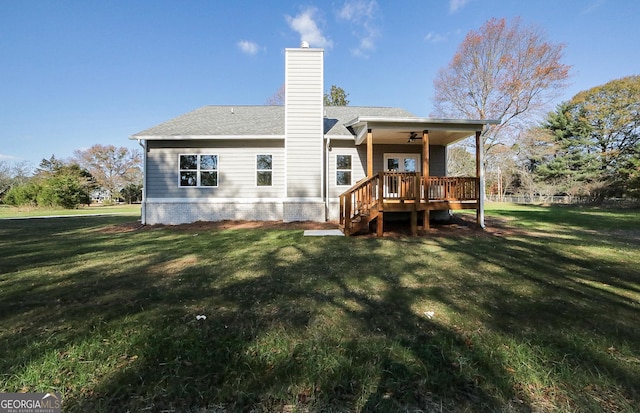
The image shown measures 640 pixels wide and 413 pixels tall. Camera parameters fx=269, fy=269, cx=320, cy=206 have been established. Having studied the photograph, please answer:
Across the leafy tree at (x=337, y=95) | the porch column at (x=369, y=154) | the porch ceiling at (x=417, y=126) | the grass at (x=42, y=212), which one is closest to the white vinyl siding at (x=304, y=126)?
the porch ceiling at (x=417, y=126)

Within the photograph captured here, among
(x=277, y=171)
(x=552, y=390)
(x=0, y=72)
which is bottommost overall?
(x=552, y=390)

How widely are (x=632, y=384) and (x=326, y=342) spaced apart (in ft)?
7.61

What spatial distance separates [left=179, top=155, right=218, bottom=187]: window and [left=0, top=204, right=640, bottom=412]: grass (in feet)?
19.6

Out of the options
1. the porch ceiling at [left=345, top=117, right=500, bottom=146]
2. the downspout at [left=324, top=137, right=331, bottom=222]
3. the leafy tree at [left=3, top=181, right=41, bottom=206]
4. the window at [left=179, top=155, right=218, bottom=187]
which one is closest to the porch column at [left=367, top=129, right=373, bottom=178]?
the porch ceiling at [left=345, top=117, right=500, bottom=146]

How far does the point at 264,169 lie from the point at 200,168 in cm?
264

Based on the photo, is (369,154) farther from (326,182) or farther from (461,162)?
(461,162)

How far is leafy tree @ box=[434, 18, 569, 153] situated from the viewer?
1972 centimetres

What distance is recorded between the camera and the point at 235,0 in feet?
41.2

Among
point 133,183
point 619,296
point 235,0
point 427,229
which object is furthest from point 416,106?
point 133,183

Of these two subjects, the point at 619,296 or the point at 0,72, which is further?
the point at 0,72

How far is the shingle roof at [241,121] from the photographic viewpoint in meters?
11.0

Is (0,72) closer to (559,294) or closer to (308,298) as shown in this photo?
(308,298)

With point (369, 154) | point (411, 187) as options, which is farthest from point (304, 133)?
point (411, 187)

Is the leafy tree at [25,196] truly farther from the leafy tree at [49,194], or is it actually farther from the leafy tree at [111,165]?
the leafy tree at [111,165]
